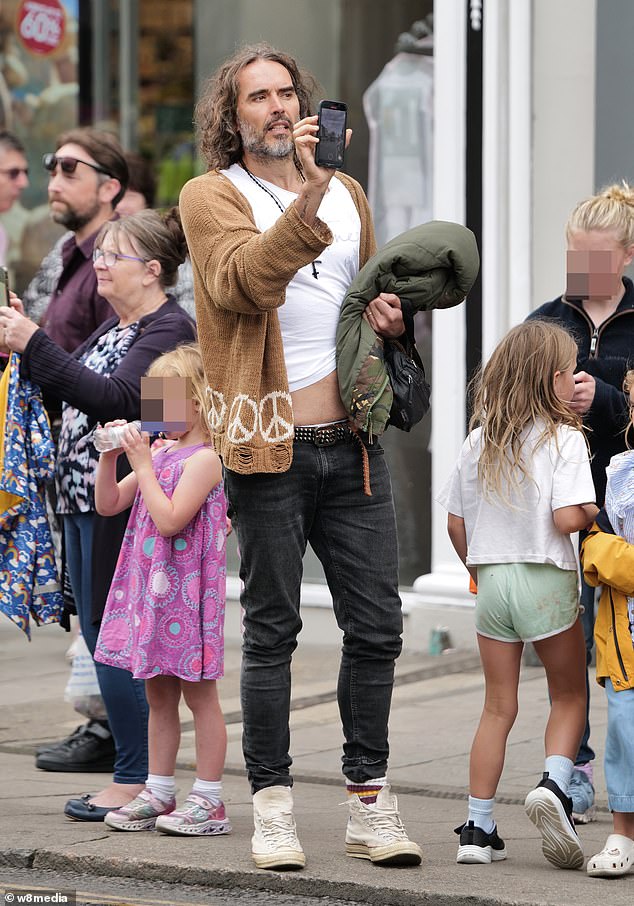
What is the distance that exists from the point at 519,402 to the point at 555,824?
3.68 ft

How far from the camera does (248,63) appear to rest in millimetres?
4512

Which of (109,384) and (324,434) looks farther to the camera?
(109,384)

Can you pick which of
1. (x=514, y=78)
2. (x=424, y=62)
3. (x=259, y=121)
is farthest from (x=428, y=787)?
(x=424, y=62)

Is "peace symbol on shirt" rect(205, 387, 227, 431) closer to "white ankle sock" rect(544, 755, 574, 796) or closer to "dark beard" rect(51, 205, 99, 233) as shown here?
"white ankle sock" rect(544, 755, 574, 796)

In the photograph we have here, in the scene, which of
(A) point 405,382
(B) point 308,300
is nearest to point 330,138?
(B) point 308,300

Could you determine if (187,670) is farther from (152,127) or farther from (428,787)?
(152,127)

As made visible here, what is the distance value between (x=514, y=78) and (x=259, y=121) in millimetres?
3652

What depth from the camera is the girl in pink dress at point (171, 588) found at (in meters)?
4.86

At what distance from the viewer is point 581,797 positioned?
16.6 ft

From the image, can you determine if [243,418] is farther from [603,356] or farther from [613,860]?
[613,860]

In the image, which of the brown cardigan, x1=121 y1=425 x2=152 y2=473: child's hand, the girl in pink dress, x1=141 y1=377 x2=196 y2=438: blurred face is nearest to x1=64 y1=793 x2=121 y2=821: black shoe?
the girl in pink dress

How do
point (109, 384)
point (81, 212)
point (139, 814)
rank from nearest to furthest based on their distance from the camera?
point (139, 814)
point (109, 384)
point (81, 212)

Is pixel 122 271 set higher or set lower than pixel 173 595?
higher

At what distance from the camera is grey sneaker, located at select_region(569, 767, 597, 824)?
507 cm
